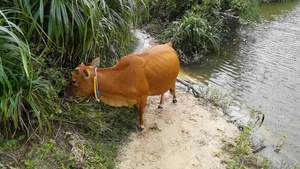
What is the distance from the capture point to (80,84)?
10.4ft

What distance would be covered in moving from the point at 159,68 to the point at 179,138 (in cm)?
110

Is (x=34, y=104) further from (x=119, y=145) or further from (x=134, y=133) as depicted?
(x=134, y=133)

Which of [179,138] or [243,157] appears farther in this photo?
[179,138]

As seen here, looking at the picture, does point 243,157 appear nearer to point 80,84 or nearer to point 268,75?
point 80,84

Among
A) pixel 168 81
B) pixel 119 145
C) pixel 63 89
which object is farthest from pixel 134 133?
pixel 63 89

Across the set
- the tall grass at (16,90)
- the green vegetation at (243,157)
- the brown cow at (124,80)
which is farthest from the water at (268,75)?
the tall grass at (16,90)

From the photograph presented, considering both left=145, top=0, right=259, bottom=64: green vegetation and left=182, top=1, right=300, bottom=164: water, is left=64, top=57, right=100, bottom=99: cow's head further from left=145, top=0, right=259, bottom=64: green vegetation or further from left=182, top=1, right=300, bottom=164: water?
left=145, top=0, right=259, bottom=64: green vegetation

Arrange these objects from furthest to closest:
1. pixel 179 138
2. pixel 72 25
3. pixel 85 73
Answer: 1. pixel 179 138
2. pixel 85 73
3. pixel 72 25

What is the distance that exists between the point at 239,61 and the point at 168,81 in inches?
171

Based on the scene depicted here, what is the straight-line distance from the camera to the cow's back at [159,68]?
3549mm

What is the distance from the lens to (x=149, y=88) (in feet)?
12.0

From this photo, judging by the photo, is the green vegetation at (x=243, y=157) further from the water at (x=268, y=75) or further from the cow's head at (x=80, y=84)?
the cow's head at (x=80, y=84)

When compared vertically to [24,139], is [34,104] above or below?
above

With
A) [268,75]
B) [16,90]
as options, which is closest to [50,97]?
[16,90]
